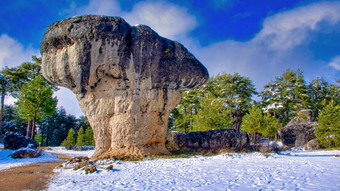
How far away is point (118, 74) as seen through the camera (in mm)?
11203

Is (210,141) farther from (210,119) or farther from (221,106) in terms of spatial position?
(221,106)

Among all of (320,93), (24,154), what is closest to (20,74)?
(24,154)

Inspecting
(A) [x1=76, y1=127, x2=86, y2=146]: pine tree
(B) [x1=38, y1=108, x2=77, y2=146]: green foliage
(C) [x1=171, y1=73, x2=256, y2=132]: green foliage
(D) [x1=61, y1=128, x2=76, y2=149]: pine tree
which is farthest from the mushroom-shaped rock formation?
(B) [x1=38, y1=108, x2=77, y2=146]: green foliage

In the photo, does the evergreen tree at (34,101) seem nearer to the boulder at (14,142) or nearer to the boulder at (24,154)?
the boulder at (14,142)

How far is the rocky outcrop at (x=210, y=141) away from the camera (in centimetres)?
1530

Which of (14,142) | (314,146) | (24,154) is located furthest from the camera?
(314,146)

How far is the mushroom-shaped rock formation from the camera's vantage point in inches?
412

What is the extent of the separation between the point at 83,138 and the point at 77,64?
92.2 ft

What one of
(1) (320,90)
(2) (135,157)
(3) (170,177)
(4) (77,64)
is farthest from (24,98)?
(1) (320,90)

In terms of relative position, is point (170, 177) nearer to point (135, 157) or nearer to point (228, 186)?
point (228, 186)

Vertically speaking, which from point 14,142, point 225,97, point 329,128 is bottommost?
point 14,142

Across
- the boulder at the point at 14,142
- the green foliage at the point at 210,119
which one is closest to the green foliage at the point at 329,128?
the green foliage at the point at 210,119

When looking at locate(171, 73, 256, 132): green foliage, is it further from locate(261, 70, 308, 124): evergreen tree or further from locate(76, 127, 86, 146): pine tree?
locate(76, 127, 86, 146): pine tree

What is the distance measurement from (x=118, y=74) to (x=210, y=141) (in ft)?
28.1
